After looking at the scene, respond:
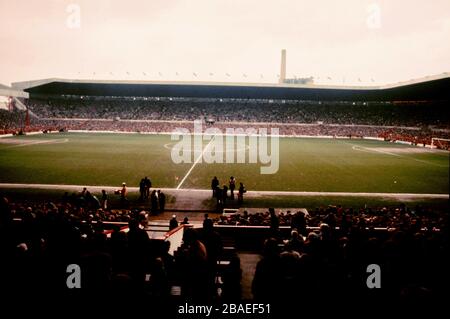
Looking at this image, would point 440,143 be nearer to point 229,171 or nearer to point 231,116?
point 229,171

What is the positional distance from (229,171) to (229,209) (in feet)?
35.3

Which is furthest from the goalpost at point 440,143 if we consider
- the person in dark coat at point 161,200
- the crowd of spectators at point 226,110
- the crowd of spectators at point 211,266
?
the crowd of spectators at point 211,266

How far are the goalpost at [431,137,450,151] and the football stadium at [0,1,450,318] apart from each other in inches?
13.2

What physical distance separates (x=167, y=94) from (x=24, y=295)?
75910 millimetres

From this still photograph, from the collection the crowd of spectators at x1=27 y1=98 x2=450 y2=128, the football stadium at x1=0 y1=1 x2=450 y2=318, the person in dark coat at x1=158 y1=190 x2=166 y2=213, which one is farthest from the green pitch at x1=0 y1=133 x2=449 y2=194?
the crowd of spectators at x1=27 y1=98 x2=450 y2=128

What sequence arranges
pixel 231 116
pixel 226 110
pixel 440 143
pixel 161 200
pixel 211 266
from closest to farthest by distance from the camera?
pixel 211 266 → pixel 161 200 → pixel 440 143 → pixel 231 116 → pixel 226 110

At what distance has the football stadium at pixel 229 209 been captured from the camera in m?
4.38

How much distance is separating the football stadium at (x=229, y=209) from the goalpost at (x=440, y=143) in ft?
1.10

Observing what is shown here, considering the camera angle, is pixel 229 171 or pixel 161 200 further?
pixel 229 171

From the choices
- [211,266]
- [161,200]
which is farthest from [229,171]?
[211,266]

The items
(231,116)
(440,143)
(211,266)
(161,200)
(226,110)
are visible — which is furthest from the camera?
(226,110)

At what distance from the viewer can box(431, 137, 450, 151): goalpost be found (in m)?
46.5

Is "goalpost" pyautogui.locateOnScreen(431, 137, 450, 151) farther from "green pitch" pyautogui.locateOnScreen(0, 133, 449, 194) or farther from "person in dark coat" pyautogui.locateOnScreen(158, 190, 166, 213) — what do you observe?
"person in dark coat" pyautogui.locateOnScreen(158, 190, 166, 213)

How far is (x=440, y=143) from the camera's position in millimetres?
49469
